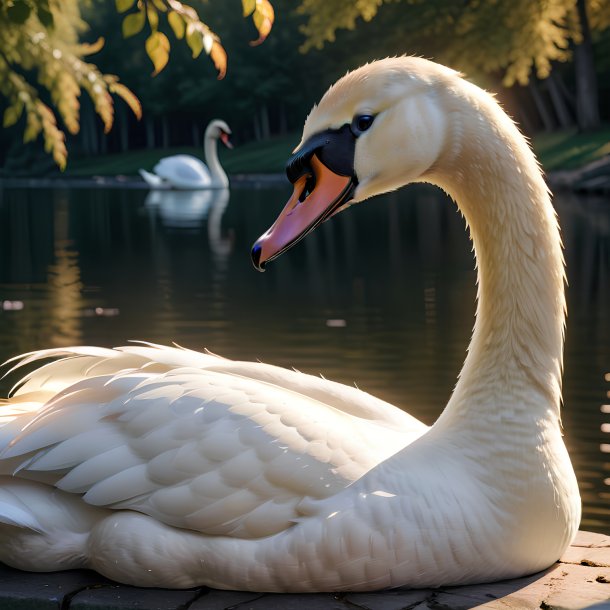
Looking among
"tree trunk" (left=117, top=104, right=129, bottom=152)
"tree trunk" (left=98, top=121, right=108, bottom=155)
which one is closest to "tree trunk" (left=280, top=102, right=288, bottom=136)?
"tree trunk" (left=117, top=104, right=129, bottom=152)

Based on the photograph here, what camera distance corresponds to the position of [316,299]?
11531 millimetres

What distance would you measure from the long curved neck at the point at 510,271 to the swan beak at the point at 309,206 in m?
0.32

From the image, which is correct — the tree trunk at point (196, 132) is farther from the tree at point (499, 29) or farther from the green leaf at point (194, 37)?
the green leaf at point (194, 37)

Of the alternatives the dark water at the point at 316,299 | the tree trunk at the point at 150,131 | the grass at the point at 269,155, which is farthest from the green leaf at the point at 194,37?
the tree trunk at the point at 150,131

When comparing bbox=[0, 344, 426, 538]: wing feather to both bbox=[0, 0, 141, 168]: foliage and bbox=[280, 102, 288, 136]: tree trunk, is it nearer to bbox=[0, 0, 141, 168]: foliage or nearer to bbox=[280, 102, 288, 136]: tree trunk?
bbox=[0, 0, 141, 168]: foliage

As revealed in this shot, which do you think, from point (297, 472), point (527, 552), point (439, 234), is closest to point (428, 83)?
point (297, 472)

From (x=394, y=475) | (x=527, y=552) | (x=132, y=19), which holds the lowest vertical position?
(x=527, y=552)

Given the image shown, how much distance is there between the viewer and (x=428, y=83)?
3.42 metres

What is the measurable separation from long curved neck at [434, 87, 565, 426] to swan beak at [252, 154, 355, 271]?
1.06ft

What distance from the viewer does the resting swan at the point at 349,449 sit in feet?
10.9

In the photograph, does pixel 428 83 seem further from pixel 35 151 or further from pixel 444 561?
pixel 35 151

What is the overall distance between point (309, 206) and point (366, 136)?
0.26 m

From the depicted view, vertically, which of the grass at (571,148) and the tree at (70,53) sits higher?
the grass at (571,148)

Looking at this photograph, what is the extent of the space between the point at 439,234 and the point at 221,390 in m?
15.9
